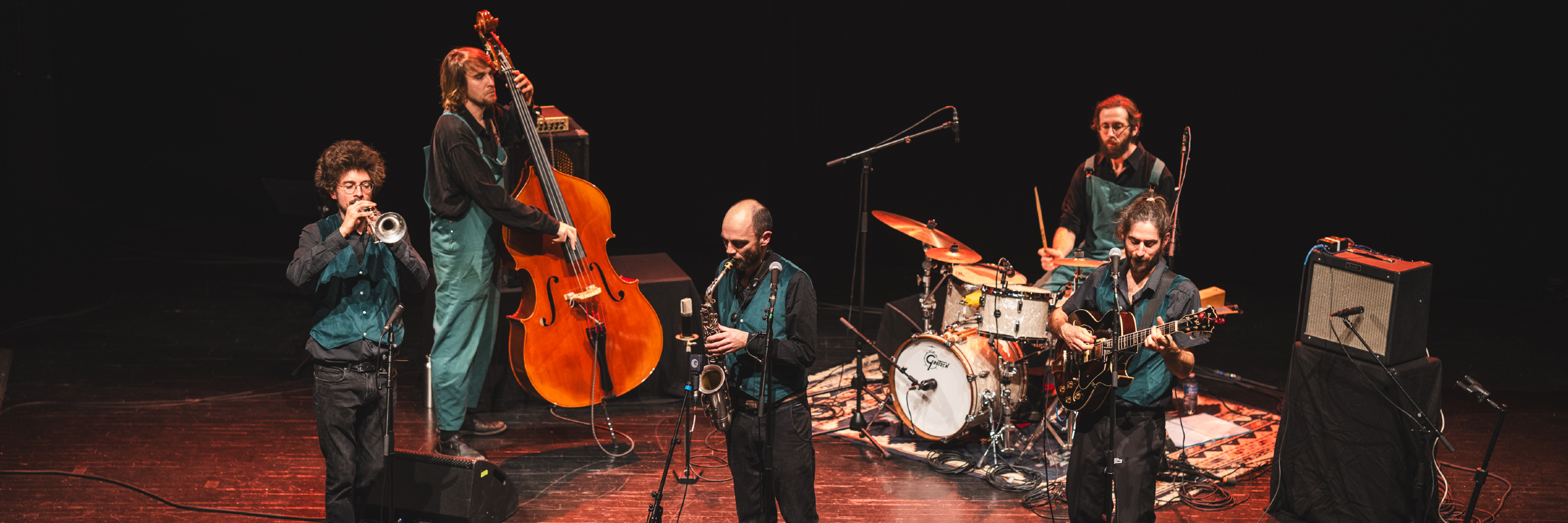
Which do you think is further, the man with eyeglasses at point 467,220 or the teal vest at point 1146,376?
the man with eyeglasses at point 467,220

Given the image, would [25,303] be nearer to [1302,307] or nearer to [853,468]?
[853,468]

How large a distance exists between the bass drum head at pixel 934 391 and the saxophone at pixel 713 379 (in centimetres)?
182

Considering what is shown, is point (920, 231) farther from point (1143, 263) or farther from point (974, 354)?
point (1143, 263)

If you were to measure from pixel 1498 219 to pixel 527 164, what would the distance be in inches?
301

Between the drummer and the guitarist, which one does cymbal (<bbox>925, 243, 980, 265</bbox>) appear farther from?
the guitarist

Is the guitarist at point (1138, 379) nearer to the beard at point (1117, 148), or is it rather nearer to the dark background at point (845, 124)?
the beard at point (1117, 148)

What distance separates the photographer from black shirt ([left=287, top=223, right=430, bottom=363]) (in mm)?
3498

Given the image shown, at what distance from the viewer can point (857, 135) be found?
30.8ft

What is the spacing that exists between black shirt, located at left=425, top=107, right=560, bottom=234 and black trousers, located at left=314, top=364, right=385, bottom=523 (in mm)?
1082

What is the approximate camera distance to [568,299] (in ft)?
15.3

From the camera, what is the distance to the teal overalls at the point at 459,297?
4.80m

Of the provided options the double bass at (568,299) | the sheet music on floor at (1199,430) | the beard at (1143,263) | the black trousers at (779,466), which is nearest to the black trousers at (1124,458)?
the beard at (1143,263)

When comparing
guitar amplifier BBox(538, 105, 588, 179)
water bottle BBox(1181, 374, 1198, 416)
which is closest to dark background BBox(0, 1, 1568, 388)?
water bottle BBox(1181, 374, 1198, 416)

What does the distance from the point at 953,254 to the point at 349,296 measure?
9.04 feet
